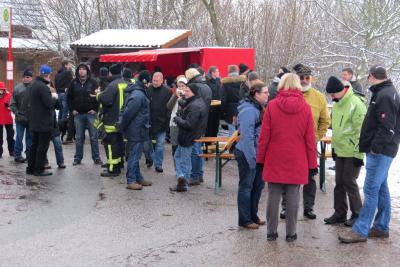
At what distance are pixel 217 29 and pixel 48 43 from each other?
35.5 ft

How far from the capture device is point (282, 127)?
6477 millimetres

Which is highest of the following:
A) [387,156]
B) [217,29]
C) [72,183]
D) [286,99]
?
[217,29]

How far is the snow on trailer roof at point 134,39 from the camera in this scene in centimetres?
1786

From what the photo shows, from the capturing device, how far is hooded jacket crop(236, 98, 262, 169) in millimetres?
6992

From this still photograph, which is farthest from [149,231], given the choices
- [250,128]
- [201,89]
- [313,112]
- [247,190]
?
[201,89]

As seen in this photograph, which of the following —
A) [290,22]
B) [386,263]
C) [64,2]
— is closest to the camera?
[386,263]

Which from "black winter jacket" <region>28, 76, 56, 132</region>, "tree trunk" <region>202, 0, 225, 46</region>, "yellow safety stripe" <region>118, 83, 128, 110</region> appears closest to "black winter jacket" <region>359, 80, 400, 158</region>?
"yellow safety stripe" <region>118, 83, 128, 110</region>

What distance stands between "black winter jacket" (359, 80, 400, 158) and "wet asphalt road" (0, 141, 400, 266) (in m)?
1.07

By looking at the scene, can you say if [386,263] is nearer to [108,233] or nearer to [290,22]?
[108,233]

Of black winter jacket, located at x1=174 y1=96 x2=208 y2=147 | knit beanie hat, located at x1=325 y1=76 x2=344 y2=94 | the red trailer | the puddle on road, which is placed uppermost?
the red trailer

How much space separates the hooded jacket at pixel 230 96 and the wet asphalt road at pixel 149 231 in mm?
2414

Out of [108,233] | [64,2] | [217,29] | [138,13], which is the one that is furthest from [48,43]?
[108,233]

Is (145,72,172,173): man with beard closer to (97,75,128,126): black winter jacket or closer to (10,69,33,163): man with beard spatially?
(97,75,128,126): black winter jacket

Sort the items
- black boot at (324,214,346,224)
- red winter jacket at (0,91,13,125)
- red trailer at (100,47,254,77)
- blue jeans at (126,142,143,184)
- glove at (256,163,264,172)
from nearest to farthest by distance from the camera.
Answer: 1. glove at (256,163,264,172)
2. black boot at (324,214,346,224)
3. blue jeans at (126,142,143,184)
4. red winter jacket at (0,91,13,125)
5. red trailer at (100,47,254,77)
